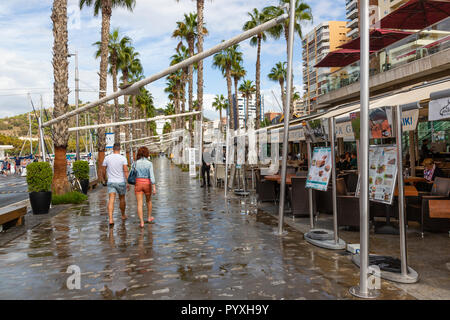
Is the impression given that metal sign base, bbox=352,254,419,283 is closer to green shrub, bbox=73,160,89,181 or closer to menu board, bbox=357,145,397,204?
menu board, bbox=357,145,397,204

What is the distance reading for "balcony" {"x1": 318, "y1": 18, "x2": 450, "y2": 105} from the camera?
1633cm

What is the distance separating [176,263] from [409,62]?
56.9 feet

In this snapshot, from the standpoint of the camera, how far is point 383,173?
525 cm

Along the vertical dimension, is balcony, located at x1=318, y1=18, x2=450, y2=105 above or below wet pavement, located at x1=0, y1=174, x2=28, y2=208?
above

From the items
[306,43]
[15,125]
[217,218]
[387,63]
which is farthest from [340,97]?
[15,125]

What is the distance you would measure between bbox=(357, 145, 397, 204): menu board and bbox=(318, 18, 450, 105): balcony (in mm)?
13382

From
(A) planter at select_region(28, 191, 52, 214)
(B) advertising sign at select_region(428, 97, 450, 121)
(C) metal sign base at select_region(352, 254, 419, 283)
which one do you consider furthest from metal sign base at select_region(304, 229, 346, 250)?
(A) planter at select_region(28, 191, 52, 214)

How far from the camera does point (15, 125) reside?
190m

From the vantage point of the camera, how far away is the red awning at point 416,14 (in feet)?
57.9

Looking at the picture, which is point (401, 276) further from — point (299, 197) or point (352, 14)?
point (352, 14)

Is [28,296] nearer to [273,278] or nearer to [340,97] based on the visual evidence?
[273,278]

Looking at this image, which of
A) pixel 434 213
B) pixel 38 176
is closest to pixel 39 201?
pixel 38 176

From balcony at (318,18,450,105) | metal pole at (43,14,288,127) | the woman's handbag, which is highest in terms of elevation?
balcony at (318,18,450,105)
